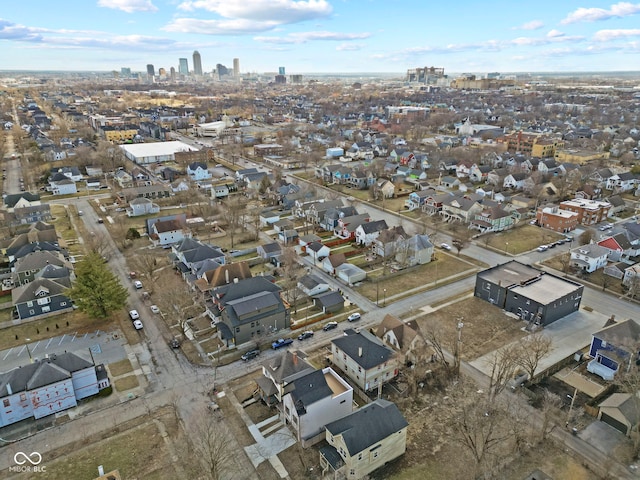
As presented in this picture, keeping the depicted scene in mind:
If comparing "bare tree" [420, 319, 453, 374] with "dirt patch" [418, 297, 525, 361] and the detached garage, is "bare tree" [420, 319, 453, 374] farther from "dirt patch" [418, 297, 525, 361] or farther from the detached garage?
the detached garage

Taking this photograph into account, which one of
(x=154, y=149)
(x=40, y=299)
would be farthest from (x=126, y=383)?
(x=154, y=149)

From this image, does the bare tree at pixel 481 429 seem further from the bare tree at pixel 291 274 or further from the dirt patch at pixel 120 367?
the dirt patch at pixel 120 367

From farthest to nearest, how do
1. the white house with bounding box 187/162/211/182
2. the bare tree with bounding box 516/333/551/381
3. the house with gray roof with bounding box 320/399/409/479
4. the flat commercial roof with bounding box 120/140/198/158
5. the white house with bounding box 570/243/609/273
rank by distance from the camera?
1. the flat commercial roof with bounding box 120/140/198/158
2. the white house with bounding box 187/162/211/182
3. the white house with bounding box 570/243/609/273
4. the bare tree with bounding box 516/333/551/381
5. the house with gray roof with bounding box 320/399/409/479

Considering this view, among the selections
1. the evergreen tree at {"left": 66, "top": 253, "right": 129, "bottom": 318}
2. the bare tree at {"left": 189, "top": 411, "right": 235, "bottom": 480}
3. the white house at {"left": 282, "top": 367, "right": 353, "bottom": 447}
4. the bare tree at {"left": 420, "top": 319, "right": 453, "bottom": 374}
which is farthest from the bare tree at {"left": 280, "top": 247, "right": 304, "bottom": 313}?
the evergreen tree at {"left": 66, "top": 253, "right": 129, "bottom": 318}

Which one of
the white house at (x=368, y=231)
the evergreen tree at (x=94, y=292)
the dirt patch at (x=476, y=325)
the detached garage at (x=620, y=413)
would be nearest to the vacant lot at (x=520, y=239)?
the white house at (x=368, y=231)

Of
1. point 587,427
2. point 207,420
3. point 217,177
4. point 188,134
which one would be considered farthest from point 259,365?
point 188,134

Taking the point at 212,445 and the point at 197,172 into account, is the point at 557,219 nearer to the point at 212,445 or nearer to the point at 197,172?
the point at 212,445
